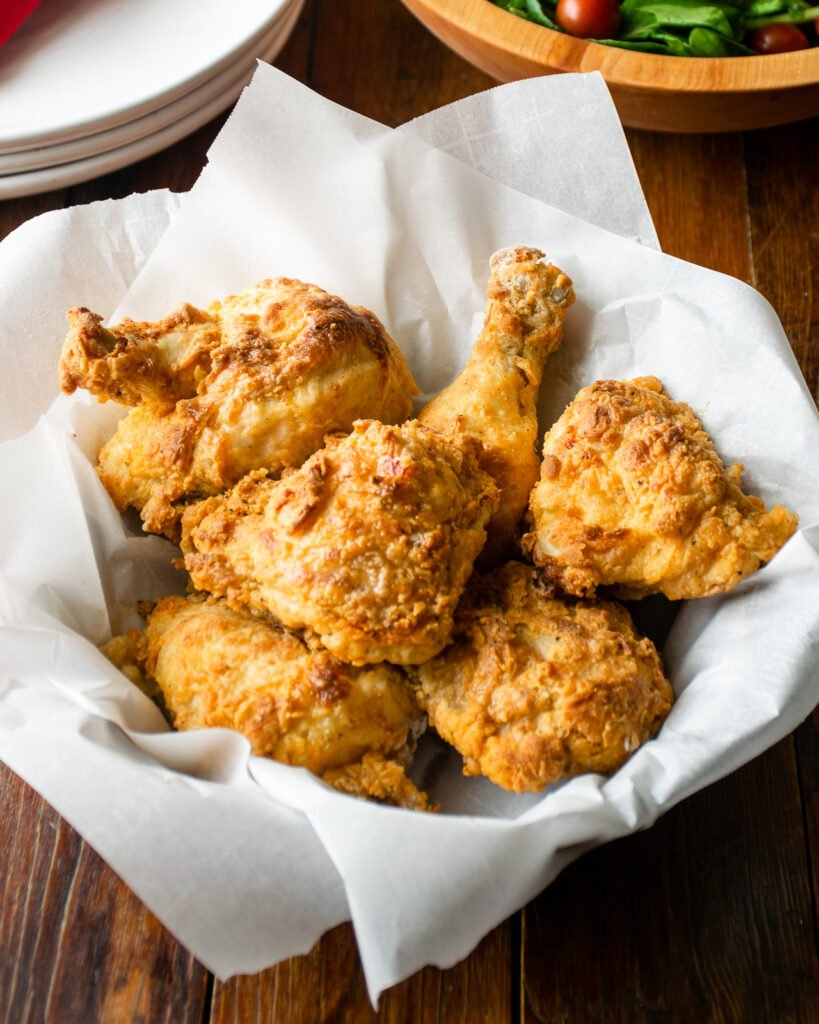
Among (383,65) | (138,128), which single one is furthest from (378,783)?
(383,65)

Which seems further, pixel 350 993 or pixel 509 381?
pixel 509 381

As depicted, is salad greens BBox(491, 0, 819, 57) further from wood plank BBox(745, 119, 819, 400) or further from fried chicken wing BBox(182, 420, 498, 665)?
fried chicken wing BBox(182, 420, 498, 665)

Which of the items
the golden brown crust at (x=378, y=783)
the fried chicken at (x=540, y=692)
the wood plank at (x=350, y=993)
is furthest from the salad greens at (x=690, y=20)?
the wood plank at (x=350, y=993)

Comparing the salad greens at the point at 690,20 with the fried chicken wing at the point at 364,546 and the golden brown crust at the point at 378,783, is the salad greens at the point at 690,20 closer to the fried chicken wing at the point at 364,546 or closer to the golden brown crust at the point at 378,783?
the fried chicken wing at the point at 364,546

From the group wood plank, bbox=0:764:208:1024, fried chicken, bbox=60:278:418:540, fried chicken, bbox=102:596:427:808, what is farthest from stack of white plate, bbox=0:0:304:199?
wood plank, bbox=0:764:208:1024

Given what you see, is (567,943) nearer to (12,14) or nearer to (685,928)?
(685,928)

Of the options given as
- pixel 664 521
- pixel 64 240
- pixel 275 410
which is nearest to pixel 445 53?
pixel 64 240

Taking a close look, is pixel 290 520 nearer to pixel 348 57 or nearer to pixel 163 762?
pixel 163 762

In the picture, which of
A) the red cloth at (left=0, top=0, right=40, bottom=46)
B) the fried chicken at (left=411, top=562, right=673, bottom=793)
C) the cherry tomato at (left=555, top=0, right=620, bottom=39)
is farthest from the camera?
the cherry tomato at (left=555, top=0, right=620, bottom=39)
